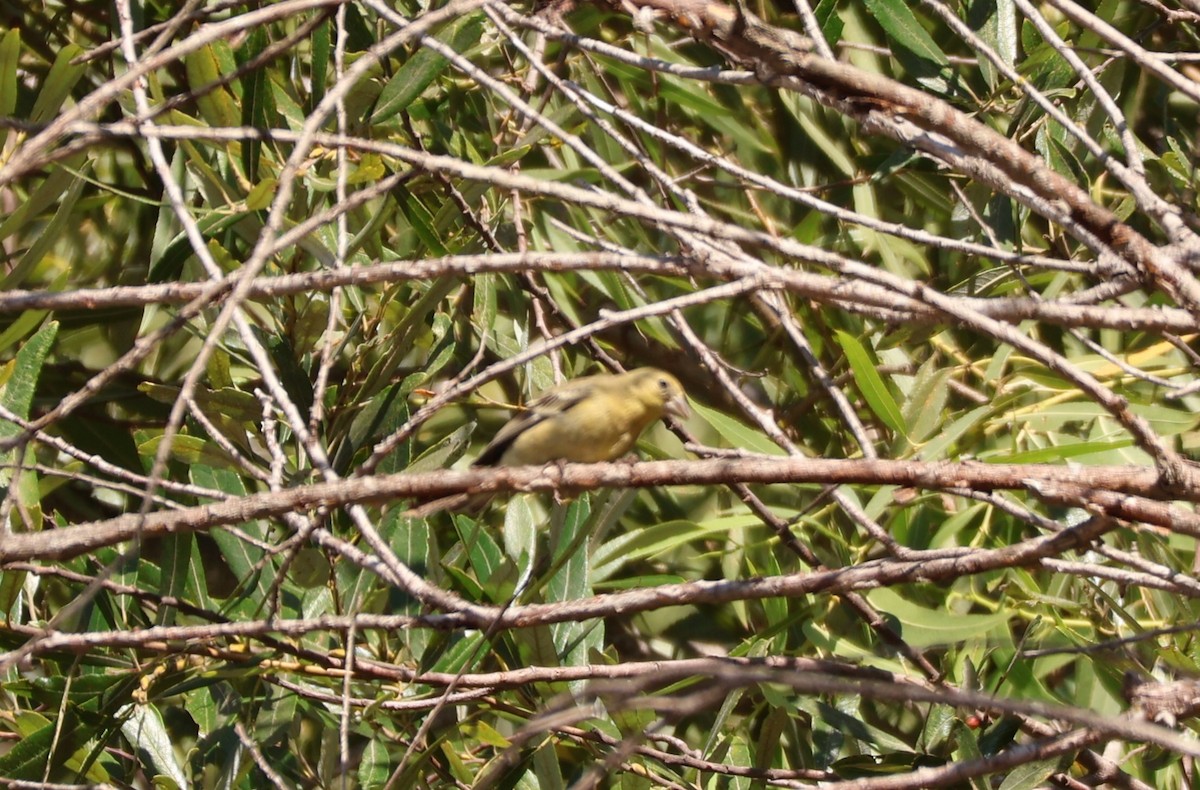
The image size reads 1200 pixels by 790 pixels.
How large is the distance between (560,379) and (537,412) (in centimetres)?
23

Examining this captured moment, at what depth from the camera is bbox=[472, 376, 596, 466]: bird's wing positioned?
383 cm

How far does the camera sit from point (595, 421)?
4.29 meters

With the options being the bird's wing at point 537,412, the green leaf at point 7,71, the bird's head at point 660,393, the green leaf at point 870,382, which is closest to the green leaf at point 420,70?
the green leaf at point 7,71

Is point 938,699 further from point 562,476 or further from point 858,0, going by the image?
point 858,0

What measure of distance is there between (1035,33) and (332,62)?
2.10 meters

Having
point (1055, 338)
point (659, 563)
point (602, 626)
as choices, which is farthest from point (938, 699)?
point (1055, 338)

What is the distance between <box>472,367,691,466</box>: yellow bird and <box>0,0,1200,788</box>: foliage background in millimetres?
147

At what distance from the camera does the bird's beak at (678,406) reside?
4.04 meters

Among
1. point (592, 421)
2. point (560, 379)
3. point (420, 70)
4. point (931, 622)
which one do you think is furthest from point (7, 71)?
point (931, 622)

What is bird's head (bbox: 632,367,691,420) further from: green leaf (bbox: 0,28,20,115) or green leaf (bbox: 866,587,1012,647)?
green leaf (bbox: 0,28,20,115)

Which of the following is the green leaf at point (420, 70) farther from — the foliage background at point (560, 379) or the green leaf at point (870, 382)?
the green leaf at point (870, 382)

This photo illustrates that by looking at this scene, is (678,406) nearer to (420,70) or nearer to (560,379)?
(560,379)

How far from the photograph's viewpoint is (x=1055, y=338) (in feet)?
13.3

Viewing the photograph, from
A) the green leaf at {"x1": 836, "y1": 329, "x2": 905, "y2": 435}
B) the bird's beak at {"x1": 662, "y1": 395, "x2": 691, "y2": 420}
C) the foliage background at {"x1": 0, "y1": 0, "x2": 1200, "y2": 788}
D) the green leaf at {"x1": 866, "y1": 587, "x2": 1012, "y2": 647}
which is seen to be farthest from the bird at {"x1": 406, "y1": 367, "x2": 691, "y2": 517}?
the green leaf at {"x1": 866, "y1": 587, "x2": 1012, "y2": 647}
